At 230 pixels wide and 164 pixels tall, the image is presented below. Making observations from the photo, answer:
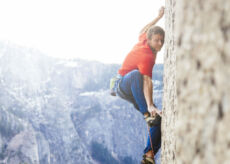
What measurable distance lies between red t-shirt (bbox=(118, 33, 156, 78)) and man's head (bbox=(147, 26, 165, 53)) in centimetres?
14

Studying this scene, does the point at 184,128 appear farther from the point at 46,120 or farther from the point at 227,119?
the point at 46,120

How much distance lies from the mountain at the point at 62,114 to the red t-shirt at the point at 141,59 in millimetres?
40048

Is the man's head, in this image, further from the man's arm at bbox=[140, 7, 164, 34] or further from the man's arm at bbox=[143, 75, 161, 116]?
the man's arm at bbox=[143, 75, 161, 116]

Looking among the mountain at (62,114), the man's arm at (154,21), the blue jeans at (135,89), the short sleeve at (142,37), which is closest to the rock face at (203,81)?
the blue jeans at (135,89)

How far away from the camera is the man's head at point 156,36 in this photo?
3.47m

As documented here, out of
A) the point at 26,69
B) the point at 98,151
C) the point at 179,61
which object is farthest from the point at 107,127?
the point at 179,61

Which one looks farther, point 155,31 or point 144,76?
point 144,76

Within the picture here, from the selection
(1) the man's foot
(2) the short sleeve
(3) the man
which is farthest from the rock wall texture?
(2) the short sleeve

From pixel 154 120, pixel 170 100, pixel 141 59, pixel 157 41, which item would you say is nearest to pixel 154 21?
pixel 157 41

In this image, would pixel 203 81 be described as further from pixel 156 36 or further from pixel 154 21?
pixel 154 21

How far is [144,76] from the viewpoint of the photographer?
3.62m

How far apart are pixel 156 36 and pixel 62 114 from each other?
47339 millimetres

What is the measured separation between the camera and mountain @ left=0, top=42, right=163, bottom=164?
136 ft

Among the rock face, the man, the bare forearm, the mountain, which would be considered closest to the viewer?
the rock face
